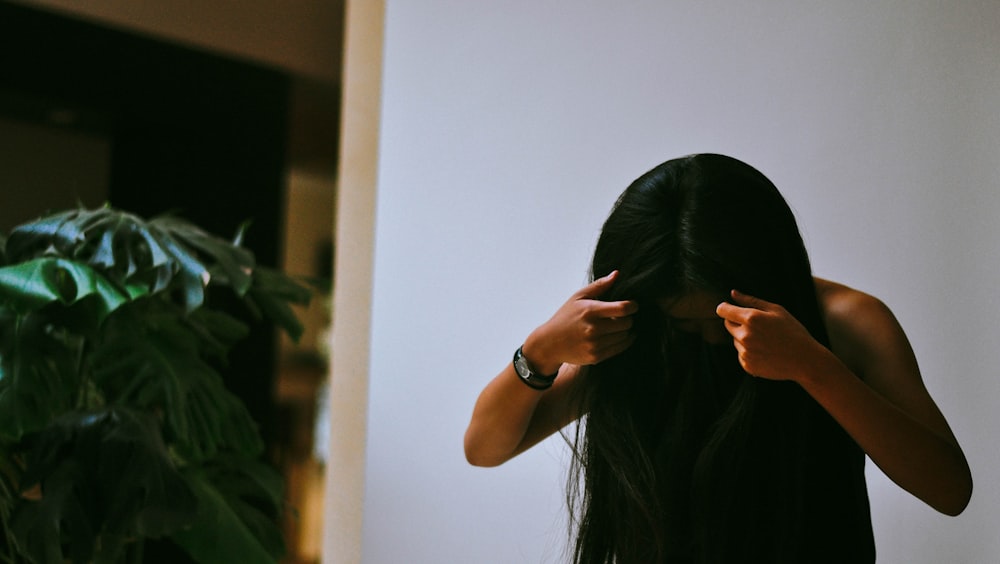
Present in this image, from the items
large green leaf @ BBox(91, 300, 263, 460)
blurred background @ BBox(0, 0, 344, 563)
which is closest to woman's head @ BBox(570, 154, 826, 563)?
large green leaf @ BBox(91, 300, 263, 460)

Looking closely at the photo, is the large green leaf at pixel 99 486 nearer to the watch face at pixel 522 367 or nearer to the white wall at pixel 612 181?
Result: the white wall at pixel 612 181

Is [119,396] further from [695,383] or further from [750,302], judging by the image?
[750,302]

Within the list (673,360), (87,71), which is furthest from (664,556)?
(87,71)

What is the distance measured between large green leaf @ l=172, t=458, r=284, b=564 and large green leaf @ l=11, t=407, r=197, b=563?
0.13 m

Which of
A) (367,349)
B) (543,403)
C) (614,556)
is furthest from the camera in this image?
(367,349)

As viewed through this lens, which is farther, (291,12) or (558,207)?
(291,12)

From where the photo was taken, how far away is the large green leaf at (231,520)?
167cm

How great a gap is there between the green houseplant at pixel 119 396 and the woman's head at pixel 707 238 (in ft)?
2.60

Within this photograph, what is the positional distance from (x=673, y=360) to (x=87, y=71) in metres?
3.05

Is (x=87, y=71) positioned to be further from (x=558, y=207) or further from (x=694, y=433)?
(x=694, y=433)

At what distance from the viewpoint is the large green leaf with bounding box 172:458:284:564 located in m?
1.67

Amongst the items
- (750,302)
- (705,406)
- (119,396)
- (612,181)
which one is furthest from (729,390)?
(119,396)

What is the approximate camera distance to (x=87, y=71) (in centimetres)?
350

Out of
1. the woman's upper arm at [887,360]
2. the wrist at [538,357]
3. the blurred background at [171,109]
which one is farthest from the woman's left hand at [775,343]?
the blurred background at [171,109]
